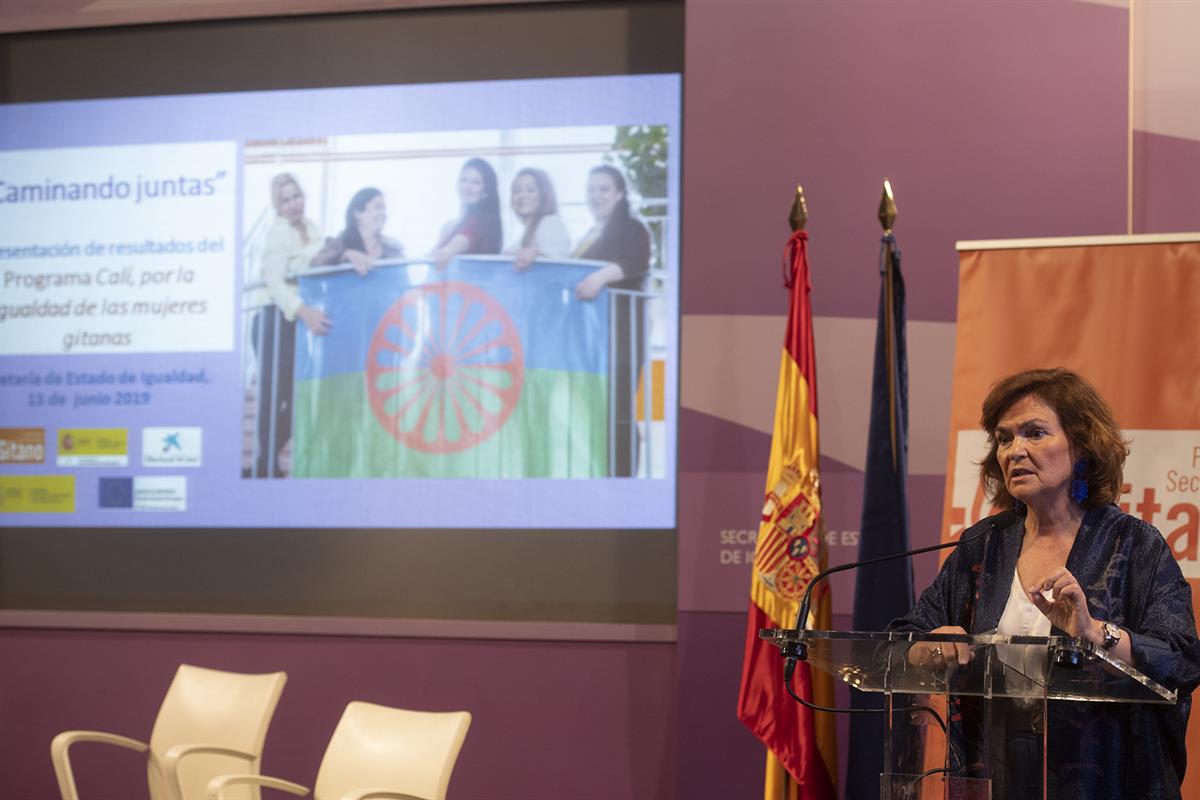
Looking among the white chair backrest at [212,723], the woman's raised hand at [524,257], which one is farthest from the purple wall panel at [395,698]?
the woman's raised hand at [524,257]

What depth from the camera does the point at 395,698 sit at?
4.57 meters

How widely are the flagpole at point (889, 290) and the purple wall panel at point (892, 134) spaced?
18.2 inches

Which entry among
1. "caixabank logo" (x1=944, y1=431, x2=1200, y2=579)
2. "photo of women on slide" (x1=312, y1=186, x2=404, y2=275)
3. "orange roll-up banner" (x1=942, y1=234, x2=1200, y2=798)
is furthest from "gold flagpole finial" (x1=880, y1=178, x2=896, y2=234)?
"photo of women on slide" (x1=312, y1=186, x2=404, y2=275)

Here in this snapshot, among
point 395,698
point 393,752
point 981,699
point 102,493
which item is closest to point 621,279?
point 395,698

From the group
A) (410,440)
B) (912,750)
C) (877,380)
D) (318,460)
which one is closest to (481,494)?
(410,440)

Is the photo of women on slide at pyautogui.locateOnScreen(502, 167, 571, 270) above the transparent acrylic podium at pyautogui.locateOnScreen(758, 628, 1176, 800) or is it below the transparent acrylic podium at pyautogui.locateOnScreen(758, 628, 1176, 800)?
above

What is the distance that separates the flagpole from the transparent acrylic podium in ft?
5.57

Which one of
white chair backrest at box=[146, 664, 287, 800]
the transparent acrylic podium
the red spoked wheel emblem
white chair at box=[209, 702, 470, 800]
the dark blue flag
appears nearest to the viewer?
the transparent acrylic podium

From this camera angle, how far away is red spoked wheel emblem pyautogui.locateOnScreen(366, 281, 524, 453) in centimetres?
473

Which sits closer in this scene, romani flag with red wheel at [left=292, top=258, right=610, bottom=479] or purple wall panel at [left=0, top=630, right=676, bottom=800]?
purple wall panel at [left=0, top=630, right=676, bottom=800]

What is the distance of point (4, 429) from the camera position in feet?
16.7

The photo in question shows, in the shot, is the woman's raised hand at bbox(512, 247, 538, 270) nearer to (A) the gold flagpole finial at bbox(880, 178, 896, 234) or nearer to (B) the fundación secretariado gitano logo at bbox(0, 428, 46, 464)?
(A) the gold flagpole finial at bbox(880, 178, 896, 234)

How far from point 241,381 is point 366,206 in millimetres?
858

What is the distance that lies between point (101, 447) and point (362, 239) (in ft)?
4.51
